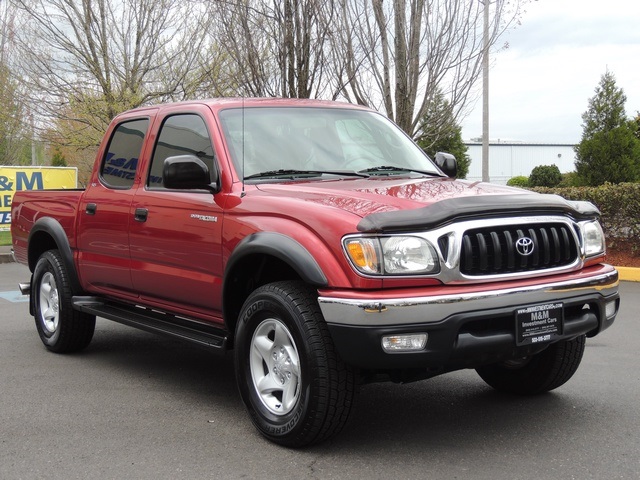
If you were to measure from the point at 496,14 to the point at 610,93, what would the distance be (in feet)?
63.0

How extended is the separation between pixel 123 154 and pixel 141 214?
891mm

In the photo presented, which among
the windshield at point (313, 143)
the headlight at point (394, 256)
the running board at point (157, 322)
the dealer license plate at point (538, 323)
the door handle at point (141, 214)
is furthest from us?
the door handle at point (141, 214)

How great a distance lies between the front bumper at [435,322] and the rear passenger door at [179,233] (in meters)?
1.18

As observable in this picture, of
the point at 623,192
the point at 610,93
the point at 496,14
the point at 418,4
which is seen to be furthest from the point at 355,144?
the point at 610,93

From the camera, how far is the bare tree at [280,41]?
11.2 meters

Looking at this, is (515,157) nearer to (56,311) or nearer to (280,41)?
(280,41)

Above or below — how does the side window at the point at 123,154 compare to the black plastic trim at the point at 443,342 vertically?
above

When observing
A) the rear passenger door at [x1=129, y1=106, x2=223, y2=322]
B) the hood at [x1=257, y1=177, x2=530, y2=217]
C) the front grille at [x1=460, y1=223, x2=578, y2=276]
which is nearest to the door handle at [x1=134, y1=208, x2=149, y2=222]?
the rear passenger door at [x1=129, y1=106, x2=223, y2=322]

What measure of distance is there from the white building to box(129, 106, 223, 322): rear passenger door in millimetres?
47390

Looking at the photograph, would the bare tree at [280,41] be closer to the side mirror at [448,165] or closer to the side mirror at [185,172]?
the side mirror at [448,165]

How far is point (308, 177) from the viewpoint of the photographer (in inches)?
200

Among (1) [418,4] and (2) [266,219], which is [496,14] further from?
(2) [266,219]

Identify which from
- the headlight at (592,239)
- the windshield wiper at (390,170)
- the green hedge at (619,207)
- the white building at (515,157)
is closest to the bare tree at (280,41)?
the green hedge at (619,207)

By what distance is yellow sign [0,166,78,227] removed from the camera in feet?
57.5
